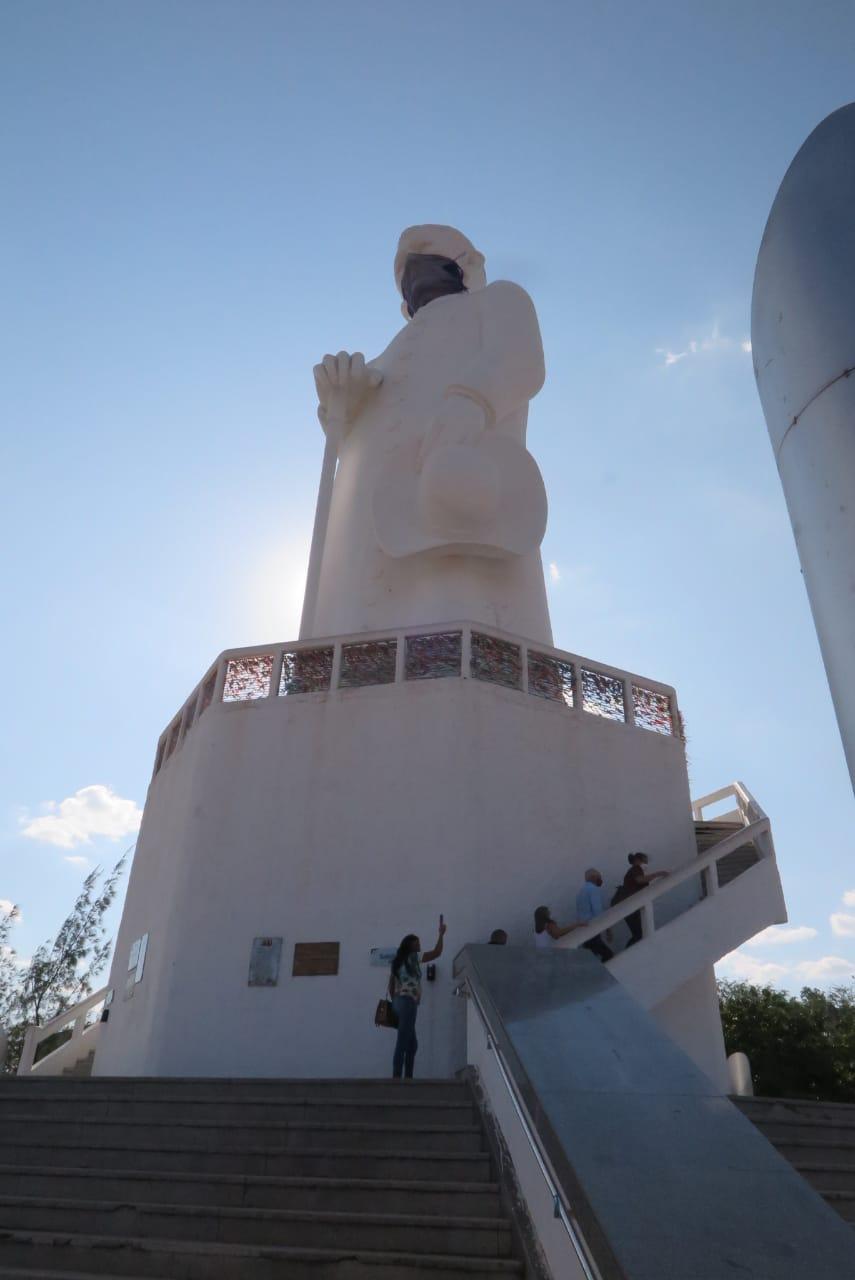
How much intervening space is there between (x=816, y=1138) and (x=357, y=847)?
194 inches

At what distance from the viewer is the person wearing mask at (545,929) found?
828cm

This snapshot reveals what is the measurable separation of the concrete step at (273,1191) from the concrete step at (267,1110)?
2.16 feet

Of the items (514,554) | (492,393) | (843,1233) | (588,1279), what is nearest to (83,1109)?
(588,1279)

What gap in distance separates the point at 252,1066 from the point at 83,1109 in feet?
8.84

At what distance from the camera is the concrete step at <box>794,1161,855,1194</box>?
15.7ft

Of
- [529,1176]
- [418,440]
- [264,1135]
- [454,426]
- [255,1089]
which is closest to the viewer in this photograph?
[529,1176]

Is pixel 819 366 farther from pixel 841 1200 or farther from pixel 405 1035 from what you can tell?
pixel 405 1035

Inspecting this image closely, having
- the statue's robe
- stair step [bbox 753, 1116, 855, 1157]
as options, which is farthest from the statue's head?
stair step [bbox 753, 1116, 855, 1157]

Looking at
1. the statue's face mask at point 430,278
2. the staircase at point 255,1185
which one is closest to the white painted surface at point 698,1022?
the staircase at point 255,1185

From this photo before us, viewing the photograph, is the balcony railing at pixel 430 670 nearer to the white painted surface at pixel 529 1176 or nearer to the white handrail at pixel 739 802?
the white handrail at pixel 739 802

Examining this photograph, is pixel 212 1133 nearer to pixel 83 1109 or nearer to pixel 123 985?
pixel 83 1109

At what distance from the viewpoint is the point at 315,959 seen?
8922 mm

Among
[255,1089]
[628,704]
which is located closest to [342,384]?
[628,704]

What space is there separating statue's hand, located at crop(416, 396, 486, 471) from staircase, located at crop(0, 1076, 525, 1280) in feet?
29.6
